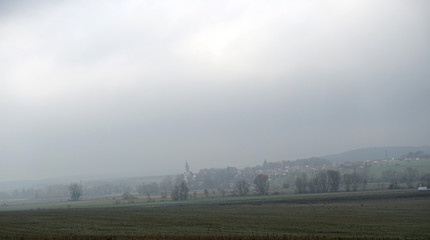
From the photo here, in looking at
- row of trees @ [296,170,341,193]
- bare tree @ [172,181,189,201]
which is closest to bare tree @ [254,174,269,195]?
row of trees @ [296,170,341,193]

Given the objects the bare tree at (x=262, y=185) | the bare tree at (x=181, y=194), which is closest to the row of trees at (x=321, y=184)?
the bare tree at (x=262, y=185)

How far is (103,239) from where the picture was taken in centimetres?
3444

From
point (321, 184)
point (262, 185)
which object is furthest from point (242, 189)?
point (321, 184)

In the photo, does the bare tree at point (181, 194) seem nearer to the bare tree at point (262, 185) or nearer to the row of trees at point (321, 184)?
the bare tree at point (262, 185)

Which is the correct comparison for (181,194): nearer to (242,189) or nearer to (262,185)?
(242,189)

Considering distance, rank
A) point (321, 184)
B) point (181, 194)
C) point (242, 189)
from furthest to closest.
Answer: point (242, 189), point (321, 184), point (181, 194)

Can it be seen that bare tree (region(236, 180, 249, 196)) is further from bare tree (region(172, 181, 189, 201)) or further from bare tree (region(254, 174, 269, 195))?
bare tree (region(172, 181, 189, 201))

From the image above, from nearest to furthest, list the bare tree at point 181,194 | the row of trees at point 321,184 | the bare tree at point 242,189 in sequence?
the bare tree at point 181,194
the row of trees at point 321,184
the bare tree at point 242,189

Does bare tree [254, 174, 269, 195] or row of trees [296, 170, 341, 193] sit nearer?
row of trees [296, 170, 341, 193]

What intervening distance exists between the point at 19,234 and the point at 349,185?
100.0 m

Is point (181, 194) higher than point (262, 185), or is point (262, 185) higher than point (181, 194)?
point (262, 185)

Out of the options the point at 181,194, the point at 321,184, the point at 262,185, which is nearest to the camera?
the point at 181,194

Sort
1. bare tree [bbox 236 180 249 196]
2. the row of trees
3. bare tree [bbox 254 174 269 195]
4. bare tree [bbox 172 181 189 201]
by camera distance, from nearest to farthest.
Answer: bare tree [bbox 172 181 189 201] → the row of trees → bare tree [bbox 254 174 269 195] → bare tree [bbox 236 180 249 196]

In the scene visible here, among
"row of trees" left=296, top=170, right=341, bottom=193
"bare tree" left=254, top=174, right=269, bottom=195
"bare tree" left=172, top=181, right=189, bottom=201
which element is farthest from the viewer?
"bare tree" left=254, top=174, right=269, bottom=195
